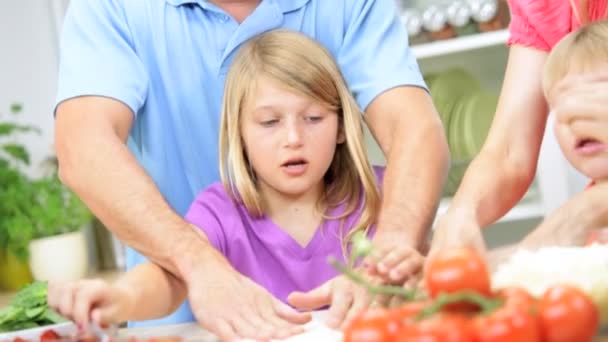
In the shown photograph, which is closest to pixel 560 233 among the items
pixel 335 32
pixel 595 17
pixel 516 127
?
pixel 516 127

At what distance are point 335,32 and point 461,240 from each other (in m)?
0.75

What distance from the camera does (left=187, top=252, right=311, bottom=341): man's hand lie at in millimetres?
1311

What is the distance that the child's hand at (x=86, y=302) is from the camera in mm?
1234

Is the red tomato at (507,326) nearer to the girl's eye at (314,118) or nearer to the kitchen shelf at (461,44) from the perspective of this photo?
the girl's eye at (314,118)

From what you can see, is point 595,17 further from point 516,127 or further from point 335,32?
point 335,32

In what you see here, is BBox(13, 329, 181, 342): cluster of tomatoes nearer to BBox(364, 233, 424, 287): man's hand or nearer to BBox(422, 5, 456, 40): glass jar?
BBox(364, 233, 424, 287): man's hand

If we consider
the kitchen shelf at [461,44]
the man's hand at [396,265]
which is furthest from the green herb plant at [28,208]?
the man's hand at [396,265]

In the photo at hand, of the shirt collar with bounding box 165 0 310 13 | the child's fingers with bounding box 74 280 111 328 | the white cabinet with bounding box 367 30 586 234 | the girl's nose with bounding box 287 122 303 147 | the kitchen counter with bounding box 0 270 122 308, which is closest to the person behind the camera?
the child's fingers with bounding box 74 280 111 328

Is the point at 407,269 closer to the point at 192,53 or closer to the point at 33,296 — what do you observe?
the point at 33,296

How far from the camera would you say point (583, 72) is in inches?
53.4

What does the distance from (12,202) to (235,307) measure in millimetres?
3605

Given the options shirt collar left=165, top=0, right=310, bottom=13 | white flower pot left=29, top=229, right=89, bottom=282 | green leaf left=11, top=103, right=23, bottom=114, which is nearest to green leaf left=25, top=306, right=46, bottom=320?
shirt collar left=165, top=0, right=310, bottom=13

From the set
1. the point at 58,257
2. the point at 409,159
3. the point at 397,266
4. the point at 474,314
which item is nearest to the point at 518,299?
the point at 474,314

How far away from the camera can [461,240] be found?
127cm
